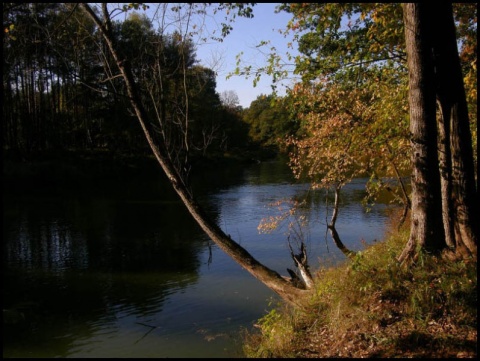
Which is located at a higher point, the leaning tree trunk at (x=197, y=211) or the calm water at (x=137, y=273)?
the leaning tree trunk at (x=197, y=211)

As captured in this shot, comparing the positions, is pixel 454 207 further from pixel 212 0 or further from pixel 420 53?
pixel 212 0

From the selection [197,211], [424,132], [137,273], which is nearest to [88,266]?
[137,273]

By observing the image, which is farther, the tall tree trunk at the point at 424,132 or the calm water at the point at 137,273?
the calm water at the point at 137,273

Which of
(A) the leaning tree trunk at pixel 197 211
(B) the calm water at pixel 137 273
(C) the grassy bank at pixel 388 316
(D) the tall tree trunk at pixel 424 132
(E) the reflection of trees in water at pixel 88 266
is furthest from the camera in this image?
(E) the reflection of trees in water at pixel 88 266

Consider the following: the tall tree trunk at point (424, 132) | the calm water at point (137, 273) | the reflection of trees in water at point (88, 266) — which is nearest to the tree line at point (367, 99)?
the tall tree trunk at point (424, 132)

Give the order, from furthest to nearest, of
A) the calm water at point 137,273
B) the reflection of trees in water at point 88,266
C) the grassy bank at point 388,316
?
the reflection of trees in water at point 88,266 → the calm water at point 137,273 → the grassy bank at point 388,316

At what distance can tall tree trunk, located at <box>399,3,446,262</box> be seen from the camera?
573 cm

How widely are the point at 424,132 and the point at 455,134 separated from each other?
57 cm

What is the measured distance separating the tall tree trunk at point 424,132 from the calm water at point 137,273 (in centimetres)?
373

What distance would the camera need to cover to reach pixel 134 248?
15.5 meters

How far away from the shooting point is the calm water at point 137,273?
8.80m

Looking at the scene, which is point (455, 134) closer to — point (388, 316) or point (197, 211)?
point (388, 316)

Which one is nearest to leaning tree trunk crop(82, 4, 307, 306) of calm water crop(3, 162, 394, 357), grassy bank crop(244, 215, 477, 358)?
grassy bank crop(244, 215, 477, 358)

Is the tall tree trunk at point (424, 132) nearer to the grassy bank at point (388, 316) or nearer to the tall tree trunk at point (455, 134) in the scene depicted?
the tall tree trunk at point (455, 134)
